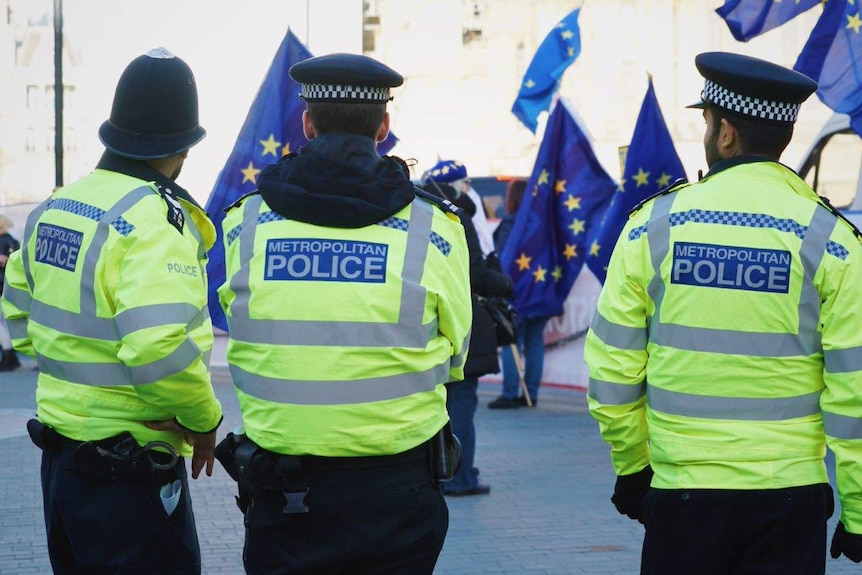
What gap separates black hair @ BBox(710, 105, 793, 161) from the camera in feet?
11.3

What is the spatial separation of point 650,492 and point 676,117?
39.9 m

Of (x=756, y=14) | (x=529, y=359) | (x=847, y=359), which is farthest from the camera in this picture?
(x=529, y=359)

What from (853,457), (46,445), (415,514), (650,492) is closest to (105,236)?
(46,445)

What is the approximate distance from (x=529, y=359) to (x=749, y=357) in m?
8.29

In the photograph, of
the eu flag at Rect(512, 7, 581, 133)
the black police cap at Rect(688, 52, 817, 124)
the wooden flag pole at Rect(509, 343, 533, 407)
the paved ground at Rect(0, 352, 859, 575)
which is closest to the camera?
the black police cap at Rect(688, 52, 817, 124)

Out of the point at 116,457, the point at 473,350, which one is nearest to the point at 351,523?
the point at 116,457

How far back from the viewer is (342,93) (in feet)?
10.8

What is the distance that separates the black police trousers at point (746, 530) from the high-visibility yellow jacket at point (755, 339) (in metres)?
0.04

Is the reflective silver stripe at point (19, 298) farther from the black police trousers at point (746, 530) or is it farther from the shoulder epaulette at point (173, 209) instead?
the black police trousers at point (746, 530)

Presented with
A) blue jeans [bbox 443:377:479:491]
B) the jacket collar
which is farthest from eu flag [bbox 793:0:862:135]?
the jacket collar

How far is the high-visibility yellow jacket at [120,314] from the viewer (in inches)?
135

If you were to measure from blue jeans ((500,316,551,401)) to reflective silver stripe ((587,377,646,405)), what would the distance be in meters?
7.98

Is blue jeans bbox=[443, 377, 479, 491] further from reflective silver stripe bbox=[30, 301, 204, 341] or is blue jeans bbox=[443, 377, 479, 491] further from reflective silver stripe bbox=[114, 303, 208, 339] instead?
reflective silver stripe bbox=[114, 303, 208, 339]

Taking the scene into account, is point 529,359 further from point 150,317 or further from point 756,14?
point 150,317
